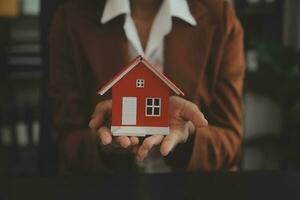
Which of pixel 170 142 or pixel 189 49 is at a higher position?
pixel 189 49

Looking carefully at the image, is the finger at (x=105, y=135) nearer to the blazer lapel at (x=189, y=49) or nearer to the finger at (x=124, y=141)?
the finger at (x=124, y=141)

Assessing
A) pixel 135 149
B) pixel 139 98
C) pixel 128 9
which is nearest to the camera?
pixel 139 98

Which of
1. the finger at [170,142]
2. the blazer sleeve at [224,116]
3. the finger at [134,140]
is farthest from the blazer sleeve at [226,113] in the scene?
the finger at [134,140]

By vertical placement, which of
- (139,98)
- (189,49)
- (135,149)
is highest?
(189,49)

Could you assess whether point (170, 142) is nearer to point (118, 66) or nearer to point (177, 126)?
point (177, 126)

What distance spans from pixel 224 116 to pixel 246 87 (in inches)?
3.7

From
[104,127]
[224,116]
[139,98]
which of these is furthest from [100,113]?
[224,116]

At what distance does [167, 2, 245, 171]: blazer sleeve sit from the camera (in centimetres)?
115

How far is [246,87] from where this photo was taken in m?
1.20

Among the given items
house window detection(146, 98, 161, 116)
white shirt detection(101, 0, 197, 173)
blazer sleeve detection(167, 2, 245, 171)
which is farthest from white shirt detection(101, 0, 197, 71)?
house window detection(146, 98, 161, 116)

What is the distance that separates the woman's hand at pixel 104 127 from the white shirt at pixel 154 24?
0.47 feet

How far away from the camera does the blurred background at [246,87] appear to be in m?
1.15

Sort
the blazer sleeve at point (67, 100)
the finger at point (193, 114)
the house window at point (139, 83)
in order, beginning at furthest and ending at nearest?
the blazer sleeve at point (67, 100)
the finger at point (193, 114)
the house window at point (139, 83)

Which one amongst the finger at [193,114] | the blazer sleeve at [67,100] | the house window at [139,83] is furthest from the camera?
the blazer sleeve at [67,100]
